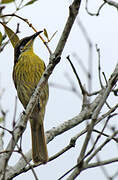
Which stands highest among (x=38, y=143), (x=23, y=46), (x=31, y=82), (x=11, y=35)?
(x=23, y=46)

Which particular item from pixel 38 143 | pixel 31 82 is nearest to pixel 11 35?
pixel 38 143

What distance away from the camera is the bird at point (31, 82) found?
155 inches

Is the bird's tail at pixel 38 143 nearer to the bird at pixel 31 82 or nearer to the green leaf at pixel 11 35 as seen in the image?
the bird at pixel 31 82

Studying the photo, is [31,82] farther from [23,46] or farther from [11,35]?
[11,35]

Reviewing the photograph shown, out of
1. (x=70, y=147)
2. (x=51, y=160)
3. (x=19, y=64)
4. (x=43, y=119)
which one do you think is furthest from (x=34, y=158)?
(x=19, y=64)

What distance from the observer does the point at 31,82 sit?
4383 millimetres

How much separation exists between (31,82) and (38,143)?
84 cm

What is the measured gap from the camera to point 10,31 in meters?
2.76

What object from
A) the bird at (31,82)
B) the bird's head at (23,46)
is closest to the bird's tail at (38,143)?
the bird at (31,82)

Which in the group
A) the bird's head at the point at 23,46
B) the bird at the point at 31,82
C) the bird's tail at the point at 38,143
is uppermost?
the bird's head at the point at 23,46

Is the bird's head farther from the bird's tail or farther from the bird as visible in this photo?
the bird's tail

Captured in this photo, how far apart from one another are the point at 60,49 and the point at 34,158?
121 centimetres

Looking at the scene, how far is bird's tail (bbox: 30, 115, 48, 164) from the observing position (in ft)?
11.2

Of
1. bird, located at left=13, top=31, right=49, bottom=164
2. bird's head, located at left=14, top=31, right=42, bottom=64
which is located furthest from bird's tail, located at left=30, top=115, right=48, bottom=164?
bird's head, located at left=14, top=31, right=42, bottom=64
